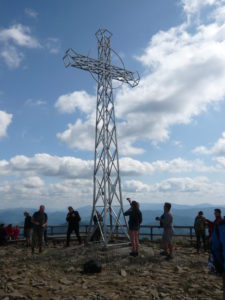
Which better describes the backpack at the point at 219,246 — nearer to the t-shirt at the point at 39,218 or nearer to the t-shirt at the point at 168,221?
the t-shirt at the point at 168,221

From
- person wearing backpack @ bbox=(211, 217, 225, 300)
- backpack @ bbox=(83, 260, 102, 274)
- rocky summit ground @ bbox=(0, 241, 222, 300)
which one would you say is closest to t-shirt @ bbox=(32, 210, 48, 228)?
rocky summit ground @ bbox=(0, 241, 222, 300)

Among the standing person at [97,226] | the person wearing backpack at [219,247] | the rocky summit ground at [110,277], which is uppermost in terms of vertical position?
the person wearing backpack at [219,247]

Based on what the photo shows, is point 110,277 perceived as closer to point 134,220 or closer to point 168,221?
point 134,220

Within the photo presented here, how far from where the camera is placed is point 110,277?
332 inches

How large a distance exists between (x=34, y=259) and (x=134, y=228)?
3909mm

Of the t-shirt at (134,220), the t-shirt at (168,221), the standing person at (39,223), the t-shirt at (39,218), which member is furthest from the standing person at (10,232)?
the t-shirt at (168,221)

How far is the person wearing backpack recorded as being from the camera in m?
3.30

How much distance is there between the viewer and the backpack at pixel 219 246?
130 inches

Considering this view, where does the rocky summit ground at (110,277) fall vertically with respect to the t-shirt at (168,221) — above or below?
below

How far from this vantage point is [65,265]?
32.9ft

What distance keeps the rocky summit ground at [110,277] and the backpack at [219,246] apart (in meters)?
3.82

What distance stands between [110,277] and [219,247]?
19.0 feet

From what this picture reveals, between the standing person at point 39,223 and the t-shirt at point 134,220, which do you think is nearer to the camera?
the t-shirt at point 134,220

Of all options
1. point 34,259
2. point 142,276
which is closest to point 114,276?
point 142,276
